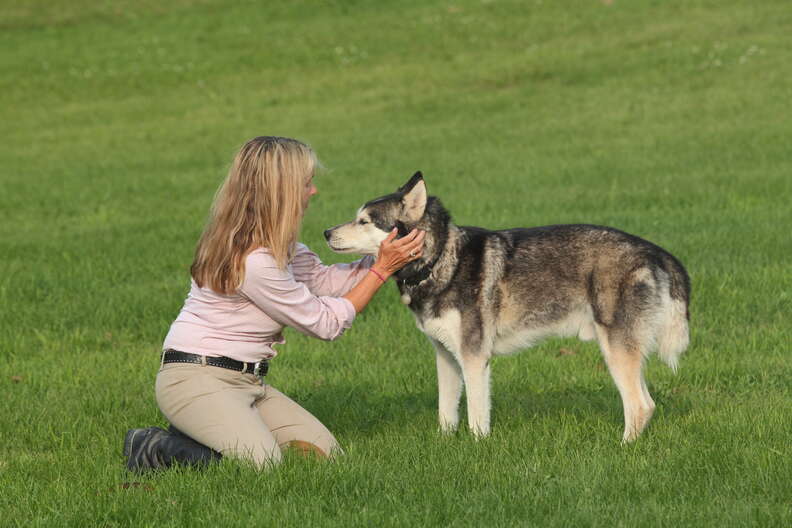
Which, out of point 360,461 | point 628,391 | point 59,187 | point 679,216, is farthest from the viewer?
point 59,187

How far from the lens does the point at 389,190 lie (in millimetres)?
17719

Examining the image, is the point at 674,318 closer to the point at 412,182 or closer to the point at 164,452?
the point at 412,182

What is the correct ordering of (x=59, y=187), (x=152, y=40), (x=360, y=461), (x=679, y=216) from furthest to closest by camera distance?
(x=152, y=40) < (x=59, y=187) < (x=679, y=216) < (x=360, y=461)

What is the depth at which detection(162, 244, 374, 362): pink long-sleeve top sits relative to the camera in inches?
247

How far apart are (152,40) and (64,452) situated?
29.0m

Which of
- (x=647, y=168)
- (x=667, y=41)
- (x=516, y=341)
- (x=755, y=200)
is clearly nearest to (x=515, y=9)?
(x=667, y=41)

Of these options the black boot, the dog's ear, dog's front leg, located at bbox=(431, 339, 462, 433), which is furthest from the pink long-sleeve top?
dog's front leg, located at bbox=(431, 339, 462, 433)

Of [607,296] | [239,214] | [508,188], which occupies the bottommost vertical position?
[508,188]

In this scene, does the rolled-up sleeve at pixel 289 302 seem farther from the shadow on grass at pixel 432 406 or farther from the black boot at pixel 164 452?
the shadow on grass at pixel 432 406

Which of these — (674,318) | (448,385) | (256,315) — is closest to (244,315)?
(256,315)

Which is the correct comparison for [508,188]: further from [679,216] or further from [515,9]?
[515,9]

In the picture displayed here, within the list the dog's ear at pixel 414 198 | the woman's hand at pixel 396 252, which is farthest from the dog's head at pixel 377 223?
the woman's hand at pixel 396 252

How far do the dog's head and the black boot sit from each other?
152 cm

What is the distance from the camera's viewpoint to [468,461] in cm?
613
